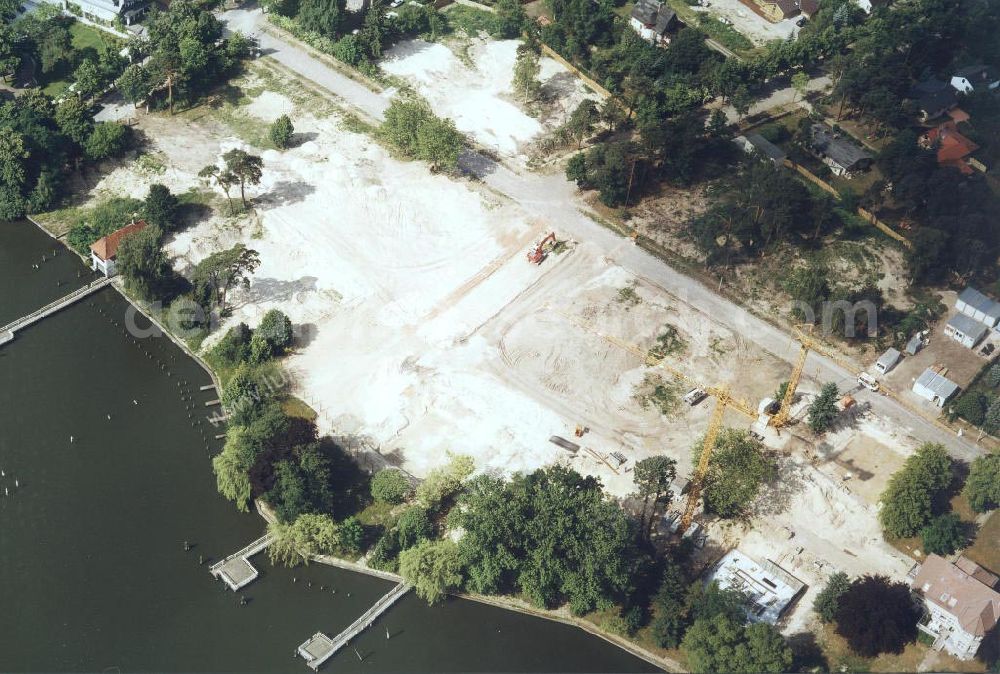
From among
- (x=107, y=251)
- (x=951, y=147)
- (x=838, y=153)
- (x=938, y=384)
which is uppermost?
(x=951, y=147)

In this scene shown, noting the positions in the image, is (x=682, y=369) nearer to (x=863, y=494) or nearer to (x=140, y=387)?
(x=863, y=494)

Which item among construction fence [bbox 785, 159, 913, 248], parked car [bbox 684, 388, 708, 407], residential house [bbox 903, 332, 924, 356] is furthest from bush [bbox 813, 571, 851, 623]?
construction fence [bbox 785, 159, 913, 248]

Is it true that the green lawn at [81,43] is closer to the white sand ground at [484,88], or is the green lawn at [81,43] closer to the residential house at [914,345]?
the white sand ground at [484,88]

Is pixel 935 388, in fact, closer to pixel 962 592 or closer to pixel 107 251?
pixel 962 592

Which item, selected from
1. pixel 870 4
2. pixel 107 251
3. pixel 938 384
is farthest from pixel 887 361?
pixel 107 251

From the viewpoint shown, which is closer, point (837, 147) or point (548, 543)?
point (548, 543)

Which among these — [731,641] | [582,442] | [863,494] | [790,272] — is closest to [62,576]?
[582,442]

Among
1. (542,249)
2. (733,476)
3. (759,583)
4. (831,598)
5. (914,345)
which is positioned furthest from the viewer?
(542,249)
